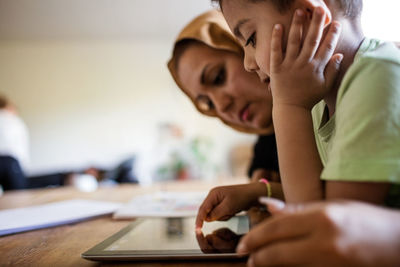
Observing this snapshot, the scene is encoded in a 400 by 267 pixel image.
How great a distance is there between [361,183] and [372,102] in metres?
0.07

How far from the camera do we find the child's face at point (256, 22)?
387 millimetres

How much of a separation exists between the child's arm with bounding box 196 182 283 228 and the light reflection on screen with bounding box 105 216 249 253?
0.01 m

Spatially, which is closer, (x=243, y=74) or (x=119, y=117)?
(x=243, y=74)

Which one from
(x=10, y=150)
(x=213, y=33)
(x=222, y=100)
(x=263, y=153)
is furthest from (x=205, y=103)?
(x=10, y=150)

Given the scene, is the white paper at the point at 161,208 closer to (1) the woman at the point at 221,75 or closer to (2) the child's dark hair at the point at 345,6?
(1) the woman at the point at 221,75

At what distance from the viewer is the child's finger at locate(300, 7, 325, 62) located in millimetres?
357

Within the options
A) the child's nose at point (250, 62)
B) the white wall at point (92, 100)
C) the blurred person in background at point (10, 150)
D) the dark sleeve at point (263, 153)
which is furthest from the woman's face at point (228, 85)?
the white wall at point (92, 100)

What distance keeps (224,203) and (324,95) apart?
0.77 feet

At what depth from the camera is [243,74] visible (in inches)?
34.0

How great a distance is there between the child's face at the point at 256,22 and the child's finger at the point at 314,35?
0.11 feet

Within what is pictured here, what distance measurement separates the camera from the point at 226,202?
1.63ft

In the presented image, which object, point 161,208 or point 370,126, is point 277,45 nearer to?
point 370,126

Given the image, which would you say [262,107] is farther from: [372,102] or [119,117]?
[119,117]

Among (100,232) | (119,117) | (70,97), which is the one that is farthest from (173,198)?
(70,97)
